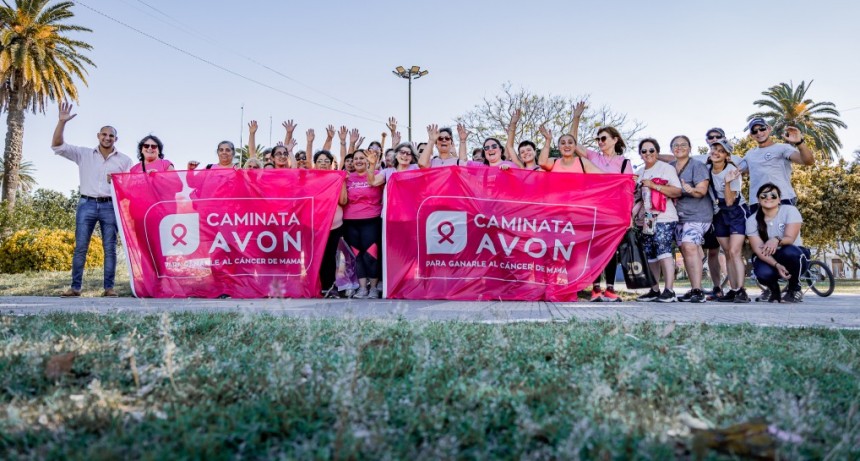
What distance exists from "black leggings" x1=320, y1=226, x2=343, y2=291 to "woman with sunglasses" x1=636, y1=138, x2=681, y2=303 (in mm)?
4064

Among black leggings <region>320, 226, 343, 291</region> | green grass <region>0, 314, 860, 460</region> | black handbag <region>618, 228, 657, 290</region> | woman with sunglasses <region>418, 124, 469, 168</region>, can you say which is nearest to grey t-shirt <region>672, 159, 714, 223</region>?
black handbag <region>618, 228, 657, 290</region>

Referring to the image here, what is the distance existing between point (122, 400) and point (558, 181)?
6274 millimetres

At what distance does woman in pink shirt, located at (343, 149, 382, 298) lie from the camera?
8094 mm

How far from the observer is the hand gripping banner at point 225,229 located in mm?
8008

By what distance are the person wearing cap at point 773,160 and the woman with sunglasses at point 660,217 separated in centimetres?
106

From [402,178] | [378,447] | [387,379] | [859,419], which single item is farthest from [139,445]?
[402,178]

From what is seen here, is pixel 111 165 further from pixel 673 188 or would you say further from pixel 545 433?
pixel 545 433

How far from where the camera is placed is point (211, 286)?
8.00m

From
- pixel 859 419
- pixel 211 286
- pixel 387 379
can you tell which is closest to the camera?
pixel 859 419

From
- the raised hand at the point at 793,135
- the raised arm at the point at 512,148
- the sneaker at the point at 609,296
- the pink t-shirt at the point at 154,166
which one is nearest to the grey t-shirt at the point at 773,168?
the raised hand at the point at 793,135

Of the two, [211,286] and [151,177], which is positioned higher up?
[151,177]

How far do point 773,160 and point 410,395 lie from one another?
726 cm

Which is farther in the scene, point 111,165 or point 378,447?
point 111,165

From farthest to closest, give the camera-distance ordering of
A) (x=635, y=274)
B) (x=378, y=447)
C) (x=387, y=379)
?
(x=635, y=274)
(x=387, y=379)
(x=378, y=447)
